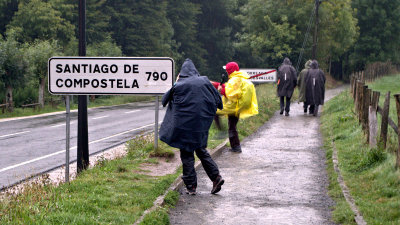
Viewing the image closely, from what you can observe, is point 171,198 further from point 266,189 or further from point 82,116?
point 82,116

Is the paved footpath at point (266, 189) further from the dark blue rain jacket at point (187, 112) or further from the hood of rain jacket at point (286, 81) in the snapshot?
the hood of rain jacket at point (286, 81)

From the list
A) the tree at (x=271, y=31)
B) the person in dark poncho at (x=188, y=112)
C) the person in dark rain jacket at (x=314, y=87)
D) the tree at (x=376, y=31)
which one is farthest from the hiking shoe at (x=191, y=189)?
the tree at (x=376, y=31)

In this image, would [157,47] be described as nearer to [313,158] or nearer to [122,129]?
[122,129]

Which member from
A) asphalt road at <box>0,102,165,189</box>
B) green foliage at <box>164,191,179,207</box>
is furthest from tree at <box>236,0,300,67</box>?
green foliage at <box>164,191,179,207</box>

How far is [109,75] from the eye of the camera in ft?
27.0

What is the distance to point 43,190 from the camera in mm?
6965

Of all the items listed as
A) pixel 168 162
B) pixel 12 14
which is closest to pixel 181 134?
pixel 168 162

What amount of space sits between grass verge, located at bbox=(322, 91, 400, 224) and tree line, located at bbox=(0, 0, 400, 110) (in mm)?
21655

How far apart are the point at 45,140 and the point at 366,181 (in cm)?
1038

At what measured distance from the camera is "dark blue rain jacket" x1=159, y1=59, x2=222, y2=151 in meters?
7.10

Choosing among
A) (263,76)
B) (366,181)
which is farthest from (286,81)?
(366,181)

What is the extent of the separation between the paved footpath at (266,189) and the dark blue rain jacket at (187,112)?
2.56 ft

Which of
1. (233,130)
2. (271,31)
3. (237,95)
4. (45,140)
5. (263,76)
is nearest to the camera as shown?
(237,95)

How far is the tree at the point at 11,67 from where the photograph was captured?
1124 inches
